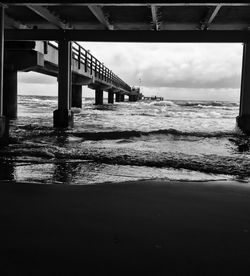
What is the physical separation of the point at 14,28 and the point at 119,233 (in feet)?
39.3

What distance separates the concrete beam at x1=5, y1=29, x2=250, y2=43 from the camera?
38.6 ft

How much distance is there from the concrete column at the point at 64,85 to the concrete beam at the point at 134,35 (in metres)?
0.52

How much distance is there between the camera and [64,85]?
516 inches

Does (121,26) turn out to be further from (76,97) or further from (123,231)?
(76,97)

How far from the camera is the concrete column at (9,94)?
17.8m

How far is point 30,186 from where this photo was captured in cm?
377

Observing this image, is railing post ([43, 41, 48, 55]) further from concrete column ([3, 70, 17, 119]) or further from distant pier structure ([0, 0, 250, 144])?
concrete column ([3, 70, 17, 119])

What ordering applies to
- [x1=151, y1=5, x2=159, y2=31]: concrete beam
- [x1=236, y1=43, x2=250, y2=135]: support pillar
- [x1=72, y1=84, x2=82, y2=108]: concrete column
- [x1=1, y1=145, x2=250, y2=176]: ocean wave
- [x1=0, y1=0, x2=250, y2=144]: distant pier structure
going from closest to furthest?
[x1=1, y1=145, x2=250, y2=176]: ocean wave, [x1=151, y1=5, x2=159, y2=31]: concrete beam, [x1=0, y1=0, x2=250, y2=144]: distant pier structure, [x1=236, y1=43, x2=250, y2=135]: support pillar, [x1=72, y1=84, x2=82, y2=108]: concrete column

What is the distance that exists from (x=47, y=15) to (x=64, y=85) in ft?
9.67

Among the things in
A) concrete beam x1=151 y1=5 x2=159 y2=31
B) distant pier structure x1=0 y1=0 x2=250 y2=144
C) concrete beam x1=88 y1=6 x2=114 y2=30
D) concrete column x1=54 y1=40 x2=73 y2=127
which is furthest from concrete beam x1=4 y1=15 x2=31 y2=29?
concrete beam x1=151 y1=5 x2=159 y2=31

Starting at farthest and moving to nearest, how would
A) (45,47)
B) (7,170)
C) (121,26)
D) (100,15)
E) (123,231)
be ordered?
(45,47)
(121,26)
(100,15)
(7,170)
(123,231)

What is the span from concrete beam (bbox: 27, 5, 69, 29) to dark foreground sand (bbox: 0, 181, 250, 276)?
26.2 feet

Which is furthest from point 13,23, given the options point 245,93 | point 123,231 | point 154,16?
point 123,231

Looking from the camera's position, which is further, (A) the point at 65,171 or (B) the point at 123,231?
(A) the point at 65,171
